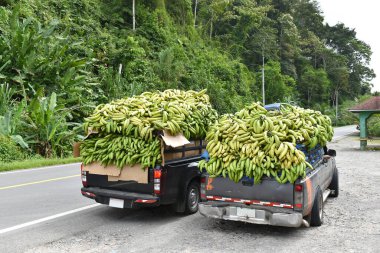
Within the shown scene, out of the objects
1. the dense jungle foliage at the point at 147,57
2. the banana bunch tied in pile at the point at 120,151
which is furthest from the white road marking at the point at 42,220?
the dense jungle foliage at the point at 147,57

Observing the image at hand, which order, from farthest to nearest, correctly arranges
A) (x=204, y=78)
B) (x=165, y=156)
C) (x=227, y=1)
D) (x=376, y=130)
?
(x=227, y=1) → (x=204, y=78) → (x=376, y=130) → (x=165, y=156)

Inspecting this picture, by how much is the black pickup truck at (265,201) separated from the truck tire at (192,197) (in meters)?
0.74

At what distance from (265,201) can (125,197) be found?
239 centimetres

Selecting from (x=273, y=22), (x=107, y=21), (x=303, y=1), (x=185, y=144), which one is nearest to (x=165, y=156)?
(x=185, y=144)

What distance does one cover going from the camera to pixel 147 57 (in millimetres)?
32844

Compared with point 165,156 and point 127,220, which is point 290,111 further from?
point 127,220

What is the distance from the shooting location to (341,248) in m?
5.76

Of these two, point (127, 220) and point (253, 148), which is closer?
point (253, 148)

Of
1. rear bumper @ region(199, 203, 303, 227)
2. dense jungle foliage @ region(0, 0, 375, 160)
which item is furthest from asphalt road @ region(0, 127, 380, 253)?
dense jungle foliage @ region(0, 0, 375, 160)

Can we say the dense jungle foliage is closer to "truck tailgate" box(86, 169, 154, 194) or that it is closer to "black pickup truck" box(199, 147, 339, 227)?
"truck tailgate" box(86, 169, 154, 194)

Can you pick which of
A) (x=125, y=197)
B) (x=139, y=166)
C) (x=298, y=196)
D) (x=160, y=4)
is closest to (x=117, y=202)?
(x=125, y=197)

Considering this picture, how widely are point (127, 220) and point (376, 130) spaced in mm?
29406

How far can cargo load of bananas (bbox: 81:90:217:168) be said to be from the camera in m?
6.82

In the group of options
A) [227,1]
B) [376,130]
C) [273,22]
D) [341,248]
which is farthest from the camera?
[273,22]
